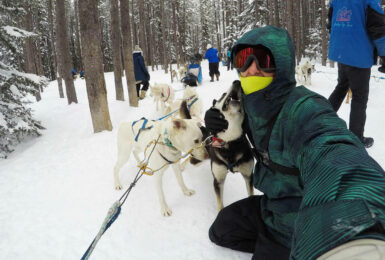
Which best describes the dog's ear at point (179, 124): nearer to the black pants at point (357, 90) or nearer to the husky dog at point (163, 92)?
the black pants at point (357, 90)

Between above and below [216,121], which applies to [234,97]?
above

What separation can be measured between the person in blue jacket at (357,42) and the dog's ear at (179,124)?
2.57 m

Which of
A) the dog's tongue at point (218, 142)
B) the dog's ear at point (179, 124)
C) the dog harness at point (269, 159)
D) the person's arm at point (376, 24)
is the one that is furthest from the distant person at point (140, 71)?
the dog harness at point (269, 159)

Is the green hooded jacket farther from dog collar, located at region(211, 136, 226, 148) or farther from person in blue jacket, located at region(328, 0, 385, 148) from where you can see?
person in blue jacket, located at region(328, 0, 385, 148)

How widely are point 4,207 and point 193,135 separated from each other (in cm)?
303

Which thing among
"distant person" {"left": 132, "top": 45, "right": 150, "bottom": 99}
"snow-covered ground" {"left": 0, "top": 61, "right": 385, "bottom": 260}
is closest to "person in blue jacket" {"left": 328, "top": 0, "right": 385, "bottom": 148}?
"snow-covered ground" {"left": 0, "top": 61, "right": 385, "bottom": 260}

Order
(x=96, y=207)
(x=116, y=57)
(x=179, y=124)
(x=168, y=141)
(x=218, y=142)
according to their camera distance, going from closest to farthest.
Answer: (x=218, y=142)
(x=179, y=124)
(x=168, y=141)
(x=96, y=207)
(x=116, y=57)

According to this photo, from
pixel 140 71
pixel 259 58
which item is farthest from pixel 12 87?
pixel 259 58

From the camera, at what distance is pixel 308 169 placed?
2.66 feet

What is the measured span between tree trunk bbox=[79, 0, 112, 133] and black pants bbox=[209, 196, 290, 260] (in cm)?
470

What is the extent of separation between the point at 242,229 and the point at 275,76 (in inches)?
53.8

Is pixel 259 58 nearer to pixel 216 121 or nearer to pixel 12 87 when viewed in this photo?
pixel 216 121

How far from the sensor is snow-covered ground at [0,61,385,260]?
2.15 m

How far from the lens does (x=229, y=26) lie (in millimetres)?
32719
